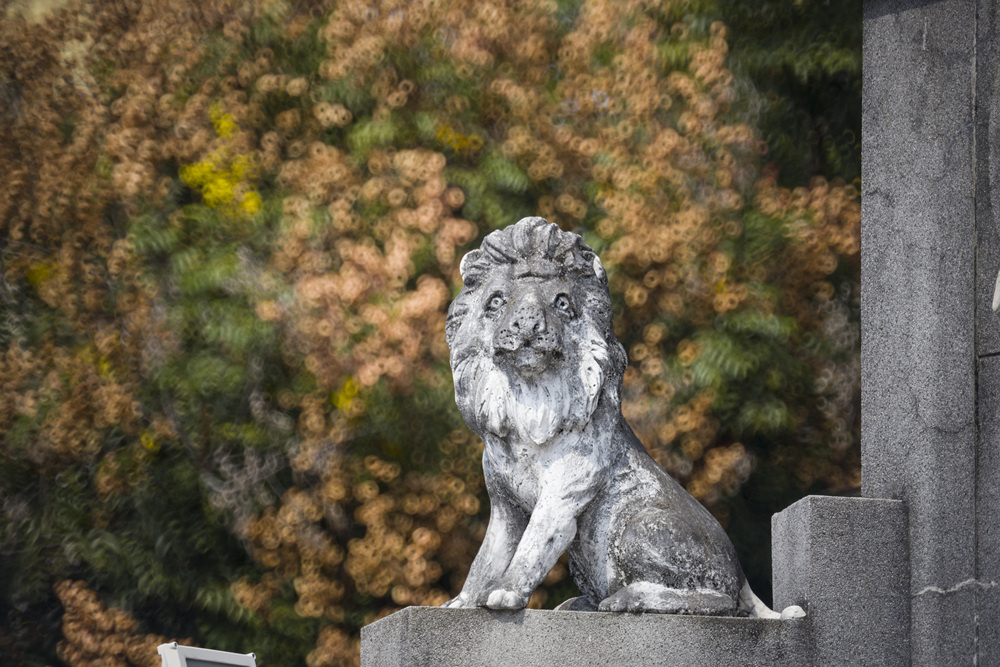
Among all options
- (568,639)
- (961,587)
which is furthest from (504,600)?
(961,587)

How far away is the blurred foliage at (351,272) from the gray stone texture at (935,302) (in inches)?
116

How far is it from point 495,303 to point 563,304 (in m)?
0.24

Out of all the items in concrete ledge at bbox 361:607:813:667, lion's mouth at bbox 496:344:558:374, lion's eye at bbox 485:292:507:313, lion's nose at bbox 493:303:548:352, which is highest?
lion's eye at bbox 485:292:507:313

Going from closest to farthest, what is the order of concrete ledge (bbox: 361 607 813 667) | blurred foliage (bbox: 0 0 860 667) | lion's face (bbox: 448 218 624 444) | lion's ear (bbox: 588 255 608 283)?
concrete ledge (bbox: 361 607 813 667) → lion's face (bbox: 448 218 624 444) → lion's ear (bbox: 588 255 608 283) → blurred foliage (bbox: 0 0 860 667)

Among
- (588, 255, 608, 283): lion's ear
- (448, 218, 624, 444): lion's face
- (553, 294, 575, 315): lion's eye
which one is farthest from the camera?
(588, 255, 608, 283): lion's ear

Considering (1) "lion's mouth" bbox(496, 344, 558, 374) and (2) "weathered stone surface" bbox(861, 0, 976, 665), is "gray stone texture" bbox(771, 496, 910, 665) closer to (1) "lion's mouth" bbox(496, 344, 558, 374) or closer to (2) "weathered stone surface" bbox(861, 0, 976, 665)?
(2) "weathered stone surface" bbox(861, 0, 976, 665)

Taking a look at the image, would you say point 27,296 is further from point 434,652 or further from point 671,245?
point 434,652

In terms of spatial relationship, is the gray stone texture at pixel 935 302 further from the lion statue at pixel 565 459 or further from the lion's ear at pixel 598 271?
the lion's ear at pixel 598 271

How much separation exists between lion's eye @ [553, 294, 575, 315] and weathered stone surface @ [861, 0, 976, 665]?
3.91 feet

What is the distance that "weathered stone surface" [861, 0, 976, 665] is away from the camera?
4238 mm

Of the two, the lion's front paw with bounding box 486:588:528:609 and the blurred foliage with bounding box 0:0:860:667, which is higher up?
the blurred foliage with bounding box 0:0:860:667

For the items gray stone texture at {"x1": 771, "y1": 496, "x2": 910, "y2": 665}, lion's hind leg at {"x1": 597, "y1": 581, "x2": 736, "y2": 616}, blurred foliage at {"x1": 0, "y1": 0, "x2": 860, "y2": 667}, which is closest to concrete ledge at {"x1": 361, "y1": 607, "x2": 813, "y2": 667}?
lion's hind leg at {"x1": 597, "y1": 581, "x2": 736, "y2": 616}

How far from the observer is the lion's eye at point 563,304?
13.9 feet

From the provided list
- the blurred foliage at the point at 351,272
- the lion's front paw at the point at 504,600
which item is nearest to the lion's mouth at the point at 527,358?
the lion's front paw at the point at 504,600
